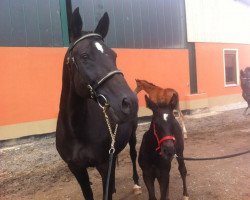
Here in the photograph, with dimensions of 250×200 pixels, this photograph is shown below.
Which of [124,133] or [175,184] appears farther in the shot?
[175,184]

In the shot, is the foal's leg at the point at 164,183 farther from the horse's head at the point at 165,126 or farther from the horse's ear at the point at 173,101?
the horse's ear at the point at 173,101

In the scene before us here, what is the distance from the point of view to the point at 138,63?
34.4ft

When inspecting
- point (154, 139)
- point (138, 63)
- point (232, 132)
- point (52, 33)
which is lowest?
point (232, 132)

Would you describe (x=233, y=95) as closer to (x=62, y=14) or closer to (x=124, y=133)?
(x=62, y=14)

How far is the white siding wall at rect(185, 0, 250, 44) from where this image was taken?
41.6 ft

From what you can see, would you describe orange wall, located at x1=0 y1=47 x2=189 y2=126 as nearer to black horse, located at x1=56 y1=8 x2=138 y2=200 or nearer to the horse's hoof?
the horse's hoof

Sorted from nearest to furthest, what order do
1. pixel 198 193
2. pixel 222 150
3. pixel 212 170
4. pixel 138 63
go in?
1. pixel 198 193
2. pixel 212 170
3. pixel 222 150
4. pixel 138 63

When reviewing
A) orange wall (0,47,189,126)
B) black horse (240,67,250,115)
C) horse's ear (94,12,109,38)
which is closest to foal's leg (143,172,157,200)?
horse's ear (94,12,109,38)

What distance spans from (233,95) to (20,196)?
11.8 metres

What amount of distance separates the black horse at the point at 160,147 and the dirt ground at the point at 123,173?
0.73 metres

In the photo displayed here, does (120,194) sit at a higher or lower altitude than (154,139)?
lower

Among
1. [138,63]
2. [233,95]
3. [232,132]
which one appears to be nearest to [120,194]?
[232,132]

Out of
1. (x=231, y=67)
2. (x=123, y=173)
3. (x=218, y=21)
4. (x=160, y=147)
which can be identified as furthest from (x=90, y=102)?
(x=231, y=67)

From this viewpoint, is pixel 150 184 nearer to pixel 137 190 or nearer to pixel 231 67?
pixel 137 190
